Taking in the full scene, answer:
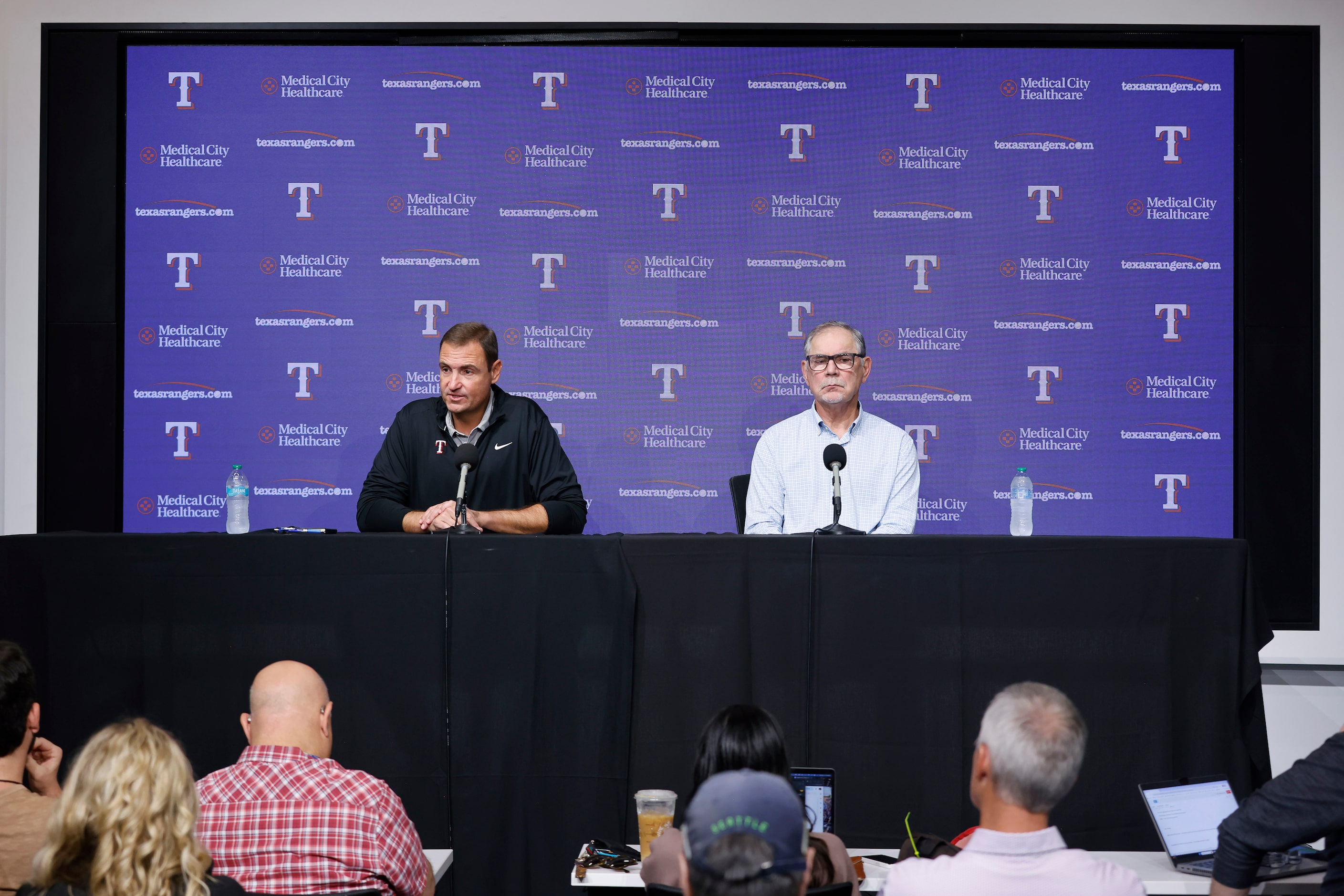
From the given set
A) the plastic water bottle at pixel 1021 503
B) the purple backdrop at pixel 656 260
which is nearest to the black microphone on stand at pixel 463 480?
the plastic water bottle at pixel 1021 503

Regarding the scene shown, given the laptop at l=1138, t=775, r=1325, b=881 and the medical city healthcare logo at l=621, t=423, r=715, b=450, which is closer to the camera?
the laptop at l=1138, t=775, r=1325, b=881

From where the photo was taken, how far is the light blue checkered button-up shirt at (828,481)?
3734mm

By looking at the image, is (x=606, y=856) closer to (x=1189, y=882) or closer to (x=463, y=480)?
(x=463, y=480)

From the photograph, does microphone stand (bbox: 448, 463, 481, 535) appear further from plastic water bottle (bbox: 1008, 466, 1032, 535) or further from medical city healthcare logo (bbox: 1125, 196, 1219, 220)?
medical city healthcare logo (bbox: 1125, 196, 1219, 220)

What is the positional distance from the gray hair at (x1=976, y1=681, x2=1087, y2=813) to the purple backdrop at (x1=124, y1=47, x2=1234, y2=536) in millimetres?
3033

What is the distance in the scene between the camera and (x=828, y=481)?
3760 mm

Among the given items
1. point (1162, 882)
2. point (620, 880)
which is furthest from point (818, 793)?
point (1162, 882)

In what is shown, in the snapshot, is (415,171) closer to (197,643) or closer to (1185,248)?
(197,643)

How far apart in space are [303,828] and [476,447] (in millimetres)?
1801

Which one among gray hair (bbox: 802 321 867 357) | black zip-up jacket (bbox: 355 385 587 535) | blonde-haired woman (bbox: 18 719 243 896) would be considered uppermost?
gray hair (bbox: 802 321 867 357)

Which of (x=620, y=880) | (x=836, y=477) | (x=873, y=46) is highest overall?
(x=873, y=46)

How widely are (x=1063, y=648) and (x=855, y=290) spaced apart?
7.47 feet

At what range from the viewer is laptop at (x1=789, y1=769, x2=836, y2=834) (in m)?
2.47

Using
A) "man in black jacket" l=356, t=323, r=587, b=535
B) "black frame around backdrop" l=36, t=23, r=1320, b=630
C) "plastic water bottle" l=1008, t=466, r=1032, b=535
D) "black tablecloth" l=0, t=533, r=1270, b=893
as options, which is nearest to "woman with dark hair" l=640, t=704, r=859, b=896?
"black tablecloth" l=0, t=533, r=1270, b=893
